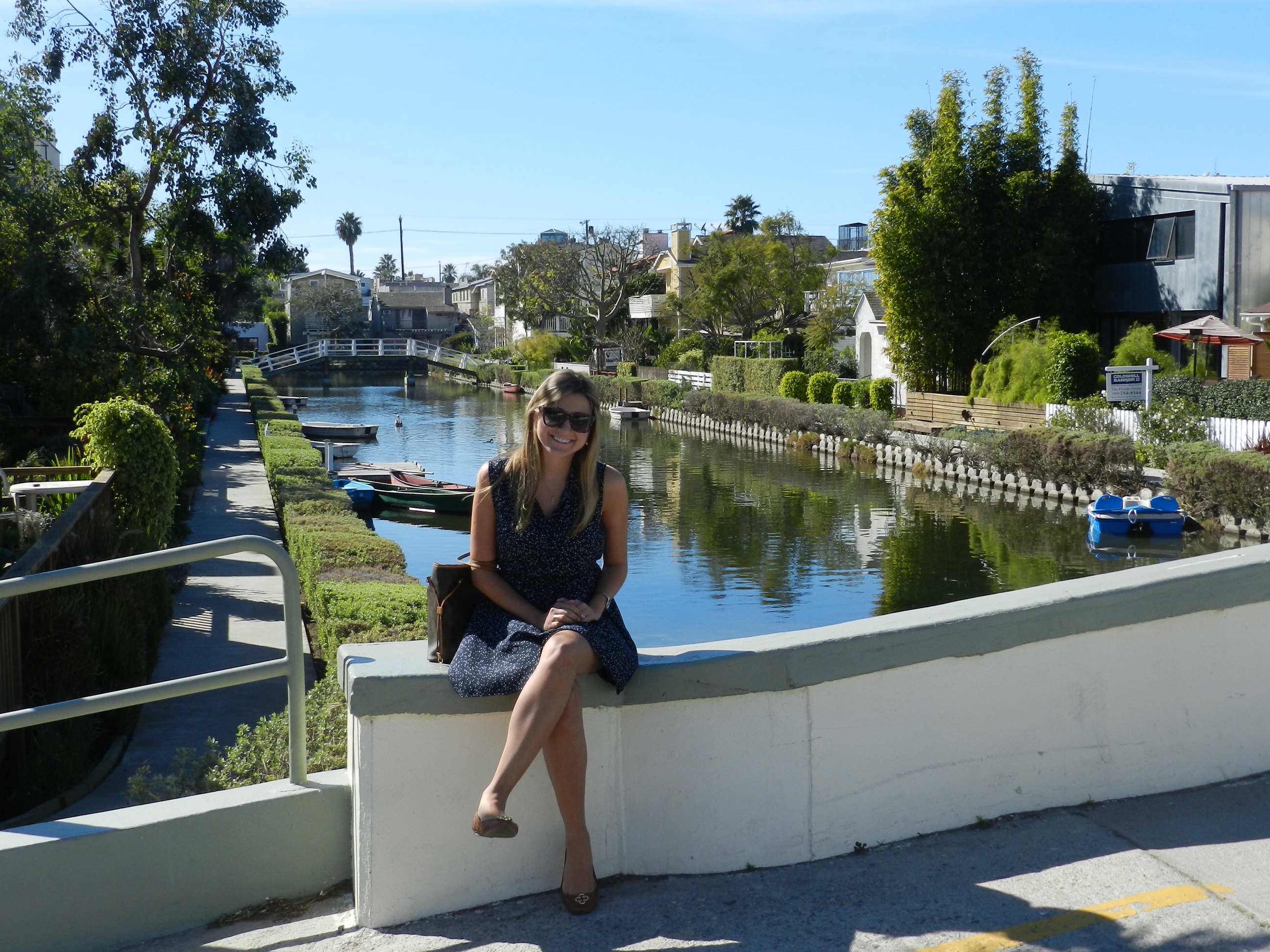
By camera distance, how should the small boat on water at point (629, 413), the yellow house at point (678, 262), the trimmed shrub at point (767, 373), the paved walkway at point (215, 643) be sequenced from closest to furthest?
the paved walkway at point (215, 643) < the trimmed shrub at point (767, 373) < the small boat on water at point (629, 413) < the yellow house at point (678, 262)

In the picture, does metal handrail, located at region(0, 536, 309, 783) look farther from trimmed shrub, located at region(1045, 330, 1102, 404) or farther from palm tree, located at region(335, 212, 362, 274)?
palm tree, located at region(335, 212, 362, 274)

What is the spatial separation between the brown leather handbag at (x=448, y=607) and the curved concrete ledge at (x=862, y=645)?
0.23ft

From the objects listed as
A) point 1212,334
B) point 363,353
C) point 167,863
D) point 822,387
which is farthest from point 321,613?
point 363,353

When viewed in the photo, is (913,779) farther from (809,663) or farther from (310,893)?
(310,893)

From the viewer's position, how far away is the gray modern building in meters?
31.4

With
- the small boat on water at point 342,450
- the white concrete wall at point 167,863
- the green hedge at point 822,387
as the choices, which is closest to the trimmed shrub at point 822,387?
the green hedge at point 822,387

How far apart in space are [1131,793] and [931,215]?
1455 inches

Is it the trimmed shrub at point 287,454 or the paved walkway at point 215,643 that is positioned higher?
the trimmed shrub at point 287,454

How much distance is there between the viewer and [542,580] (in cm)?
391

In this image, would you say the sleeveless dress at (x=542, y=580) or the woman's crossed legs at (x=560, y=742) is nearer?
the woman's crossed legs at (x=560, y=742)

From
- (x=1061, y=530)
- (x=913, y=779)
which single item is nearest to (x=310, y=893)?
(x=913, y=779)

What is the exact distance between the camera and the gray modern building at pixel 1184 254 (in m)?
31.4

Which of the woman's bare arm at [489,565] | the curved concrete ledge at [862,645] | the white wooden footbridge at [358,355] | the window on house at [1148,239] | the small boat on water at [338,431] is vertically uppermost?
the window on house at [1148,239]

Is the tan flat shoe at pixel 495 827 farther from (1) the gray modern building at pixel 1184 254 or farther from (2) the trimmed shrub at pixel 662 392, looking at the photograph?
(2) the trimmed shrub at pixel 662 392
